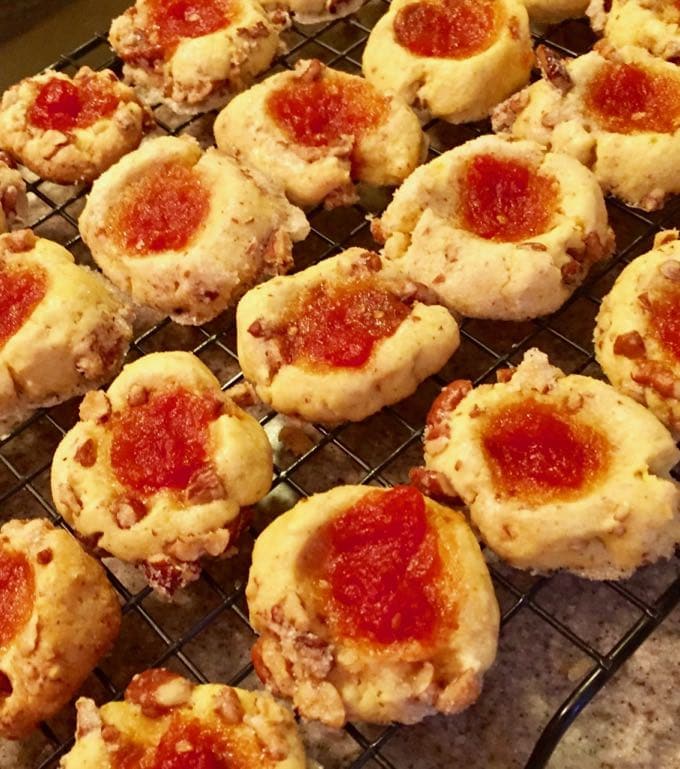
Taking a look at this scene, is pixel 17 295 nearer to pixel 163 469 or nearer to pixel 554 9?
pixel 163 469

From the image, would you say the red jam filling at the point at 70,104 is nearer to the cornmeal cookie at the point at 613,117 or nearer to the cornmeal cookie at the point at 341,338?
the cornmeal cookie at the point at 341,338

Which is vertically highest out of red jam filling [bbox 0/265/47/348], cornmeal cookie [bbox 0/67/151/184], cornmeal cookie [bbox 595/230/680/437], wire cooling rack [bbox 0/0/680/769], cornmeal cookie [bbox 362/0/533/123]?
cornmeal cookie [bbox 0/67/151/184]

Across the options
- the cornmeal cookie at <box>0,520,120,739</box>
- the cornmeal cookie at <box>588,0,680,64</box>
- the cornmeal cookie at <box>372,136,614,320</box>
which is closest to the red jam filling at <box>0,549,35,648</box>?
the cornmeal cookie at <box>0,520,120,739</box>

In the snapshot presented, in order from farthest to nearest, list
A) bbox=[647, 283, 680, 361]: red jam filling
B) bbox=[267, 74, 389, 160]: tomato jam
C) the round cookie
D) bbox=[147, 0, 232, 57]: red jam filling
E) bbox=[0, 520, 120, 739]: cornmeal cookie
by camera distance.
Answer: bbox=[147, 0, 232, 57]: red jam filling, bbox=[267, 74, 389, 160]: tomato jam, bbox=[647, 283, 680, 361]: red jam filling, bbox=[0, 520, 120, 739]: cornmeal cookie, the round cookie

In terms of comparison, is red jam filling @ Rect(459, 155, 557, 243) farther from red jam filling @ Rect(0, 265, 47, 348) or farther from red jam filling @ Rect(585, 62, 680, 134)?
red jam filling @ Rect(0, 265, 47, 348)

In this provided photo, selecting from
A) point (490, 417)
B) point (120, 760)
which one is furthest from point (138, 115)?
point (120, 760)

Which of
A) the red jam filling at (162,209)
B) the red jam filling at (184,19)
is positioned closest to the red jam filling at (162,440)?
the red jam filling at (162,209)

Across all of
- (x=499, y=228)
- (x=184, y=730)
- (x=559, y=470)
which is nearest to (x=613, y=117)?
(x=499, y=228)
